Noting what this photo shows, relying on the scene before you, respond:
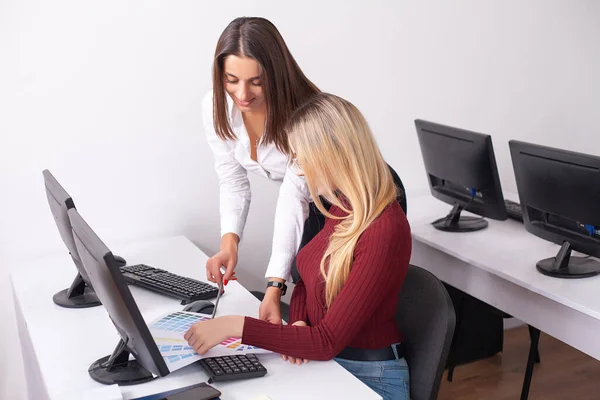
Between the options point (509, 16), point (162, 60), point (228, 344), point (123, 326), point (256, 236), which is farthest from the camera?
point (509, 16)

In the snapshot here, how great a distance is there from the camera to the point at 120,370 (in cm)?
159

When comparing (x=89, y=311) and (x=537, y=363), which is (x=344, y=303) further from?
(x=537, y=363)

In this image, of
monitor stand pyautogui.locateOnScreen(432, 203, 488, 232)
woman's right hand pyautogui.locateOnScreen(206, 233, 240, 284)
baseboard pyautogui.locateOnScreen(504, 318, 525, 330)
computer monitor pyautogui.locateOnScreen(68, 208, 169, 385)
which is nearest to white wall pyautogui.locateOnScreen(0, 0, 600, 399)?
monitor stand pyautogui.locateOnScreen(432, 203, 488, 232)

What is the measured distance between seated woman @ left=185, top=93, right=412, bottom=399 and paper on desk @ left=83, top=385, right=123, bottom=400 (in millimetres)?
217

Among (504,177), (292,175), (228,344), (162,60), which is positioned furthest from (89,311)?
(504,177)

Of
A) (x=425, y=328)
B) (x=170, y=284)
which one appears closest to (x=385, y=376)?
(x=425, y=328)

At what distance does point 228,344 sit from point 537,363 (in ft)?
6.28

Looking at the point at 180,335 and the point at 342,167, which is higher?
the point at 342,167

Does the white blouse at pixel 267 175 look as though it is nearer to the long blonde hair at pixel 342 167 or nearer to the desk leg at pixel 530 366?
the long blonde hair at pixel 342 167

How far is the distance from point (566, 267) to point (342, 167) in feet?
3.30

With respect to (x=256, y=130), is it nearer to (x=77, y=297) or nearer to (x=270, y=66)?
(x=270, y=66)

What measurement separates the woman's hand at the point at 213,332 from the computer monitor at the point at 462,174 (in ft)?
4.24

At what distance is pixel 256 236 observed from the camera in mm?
2959

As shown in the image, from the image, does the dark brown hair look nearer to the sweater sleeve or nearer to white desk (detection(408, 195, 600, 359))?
the sweater sleeve
